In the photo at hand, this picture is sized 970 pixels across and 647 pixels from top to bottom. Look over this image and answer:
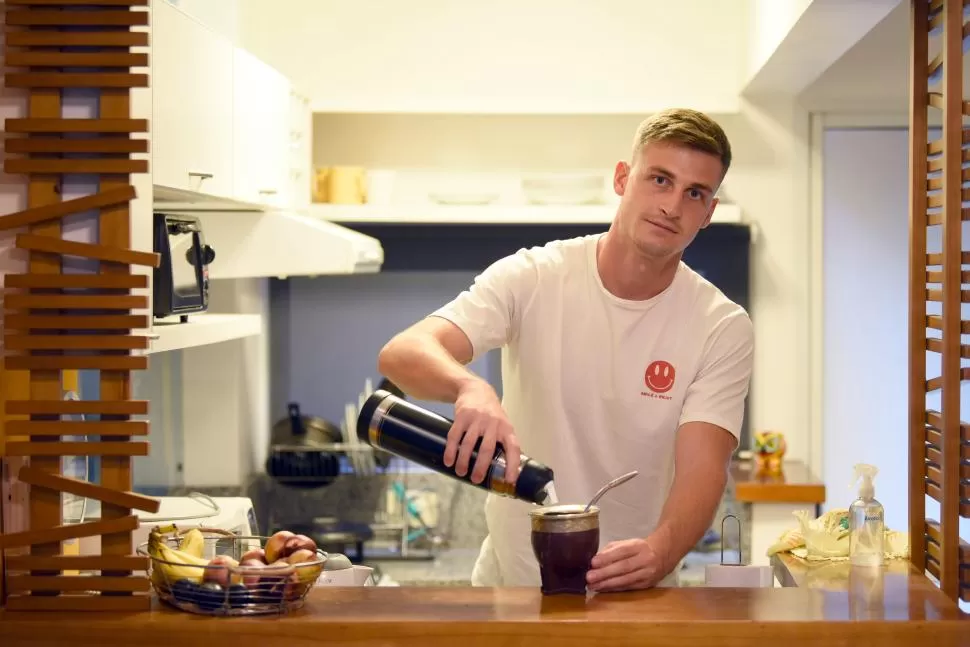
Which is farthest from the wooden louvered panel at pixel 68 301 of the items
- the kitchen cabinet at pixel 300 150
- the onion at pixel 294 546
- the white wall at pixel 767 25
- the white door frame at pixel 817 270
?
the white door frame at pixel 817 270

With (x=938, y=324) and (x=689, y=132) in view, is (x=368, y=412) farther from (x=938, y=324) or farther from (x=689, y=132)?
(x=938, y=324)

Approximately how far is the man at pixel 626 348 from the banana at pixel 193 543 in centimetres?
42

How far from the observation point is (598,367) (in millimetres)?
2191

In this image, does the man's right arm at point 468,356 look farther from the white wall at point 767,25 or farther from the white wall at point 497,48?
the white wall at point 497,48

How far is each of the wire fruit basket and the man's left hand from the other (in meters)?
0.40

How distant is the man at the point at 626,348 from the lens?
2.07 metres

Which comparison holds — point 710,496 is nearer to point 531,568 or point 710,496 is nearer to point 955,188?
point 531,568

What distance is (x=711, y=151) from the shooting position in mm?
2080

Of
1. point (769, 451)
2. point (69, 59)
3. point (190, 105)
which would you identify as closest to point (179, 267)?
point (190, 105)

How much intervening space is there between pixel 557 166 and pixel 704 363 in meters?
2.52

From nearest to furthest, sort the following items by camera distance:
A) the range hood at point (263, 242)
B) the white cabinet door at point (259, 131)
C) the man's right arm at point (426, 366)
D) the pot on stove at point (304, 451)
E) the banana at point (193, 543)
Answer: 1. the banana at point (193, 543)
2. the man's right arm at point (426, 366)
3. the white cabinet door at point (259, 131)
4. the range hood at point (263, 242)
5. the pot on stove at point (304, 451)

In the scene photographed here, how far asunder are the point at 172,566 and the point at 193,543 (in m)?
0.10

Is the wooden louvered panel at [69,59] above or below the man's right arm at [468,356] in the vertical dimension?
above

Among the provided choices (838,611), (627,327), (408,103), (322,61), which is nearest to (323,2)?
(322,61)
